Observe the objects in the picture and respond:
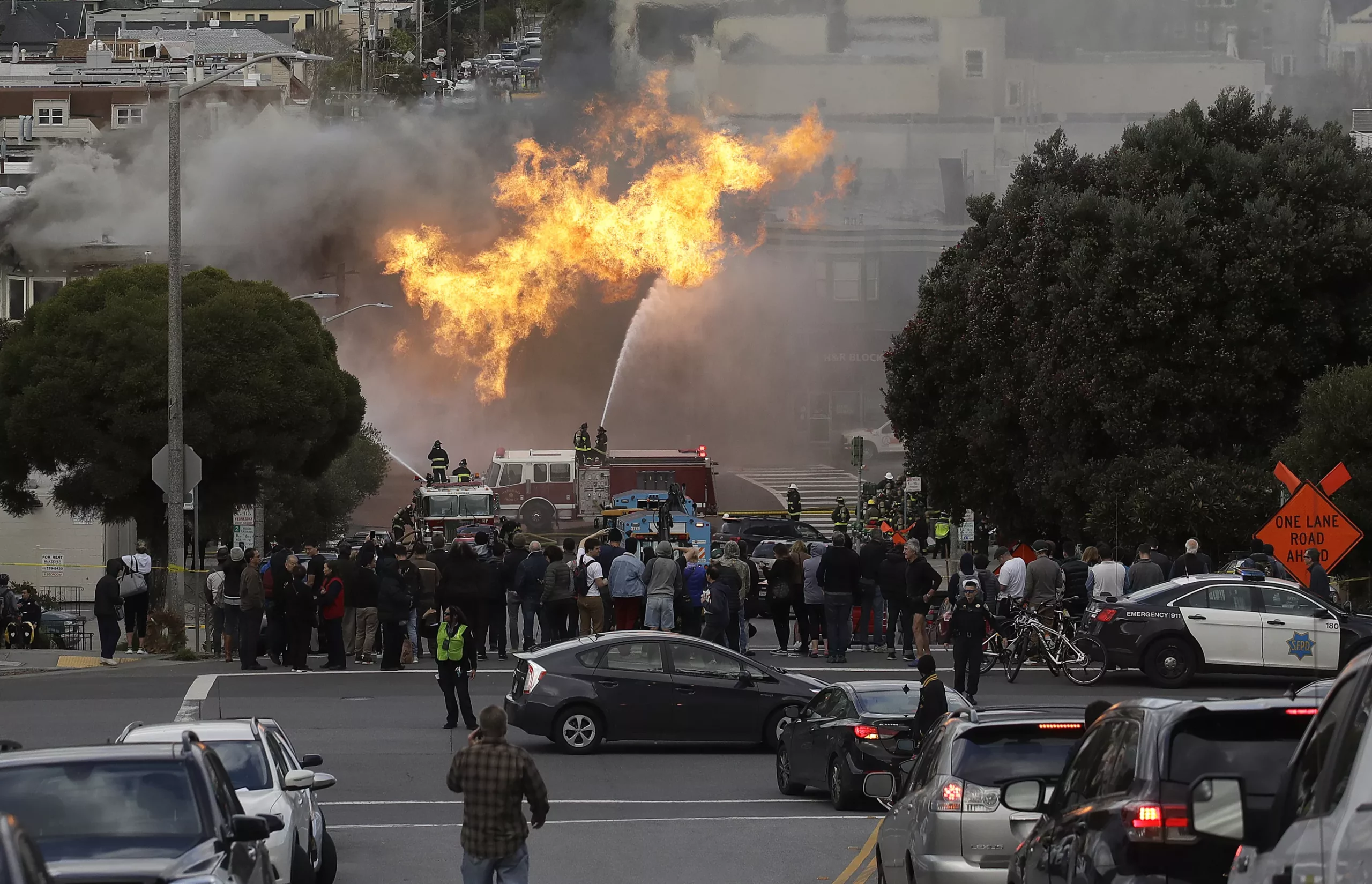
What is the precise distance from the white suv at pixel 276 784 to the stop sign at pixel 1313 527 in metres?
12.5

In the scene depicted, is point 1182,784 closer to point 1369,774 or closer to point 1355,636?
point 1369,774

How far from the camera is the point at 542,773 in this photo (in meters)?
17.5

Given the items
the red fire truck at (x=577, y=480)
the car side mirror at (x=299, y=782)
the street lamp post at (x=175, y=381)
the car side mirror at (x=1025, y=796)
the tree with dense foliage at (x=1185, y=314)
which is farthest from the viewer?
the red fire truck at (x=577, y=480)

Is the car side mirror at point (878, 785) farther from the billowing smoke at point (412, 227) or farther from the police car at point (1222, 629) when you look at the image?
the billowing smoke at point (412, 227)

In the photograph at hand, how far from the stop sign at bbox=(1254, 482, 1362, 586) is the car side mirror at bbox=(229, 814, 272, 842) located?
49.5ft

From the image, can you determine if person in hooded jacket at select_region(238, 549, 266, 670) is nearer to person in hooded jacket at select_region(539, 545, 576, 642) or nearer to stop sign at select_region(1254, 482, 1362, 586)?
person in hooded jacket at select_region(539, 545, 576, 642)

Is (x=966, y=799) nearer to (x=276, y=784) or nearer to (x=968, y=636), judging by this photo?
(x=276, y=784)

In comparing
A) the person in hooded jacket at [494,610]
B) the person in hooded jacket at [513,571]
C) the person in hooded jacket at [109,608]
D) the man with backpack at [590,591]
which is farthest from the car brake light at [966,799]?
the person in hooded jacket at [109,608]

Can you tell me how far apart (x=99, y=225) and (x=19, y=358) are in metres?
38.7

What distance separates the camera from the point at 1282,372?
32906 millimetres

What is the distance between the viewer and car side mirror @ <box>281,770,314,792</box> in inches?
422

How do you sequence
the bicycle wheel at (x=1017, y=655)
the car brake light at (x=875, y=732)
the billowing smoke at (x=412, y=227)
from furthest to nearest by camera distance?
1. the billowing smoke at (x=412, y=227)
2. the bicycle wheel at (x=1017, y=655)
3. the car brake light at (x=875, y=732)

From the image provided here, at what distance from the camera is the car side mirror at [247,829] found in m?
8.21

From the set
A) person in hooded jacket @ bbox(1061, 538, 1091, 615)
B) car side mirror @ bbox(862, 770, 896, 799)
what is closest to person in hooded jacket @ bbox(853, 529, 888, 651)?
person in hooded jacket @ bbox(1061, 538, 1091, 615)
